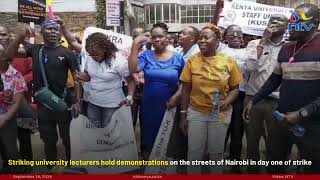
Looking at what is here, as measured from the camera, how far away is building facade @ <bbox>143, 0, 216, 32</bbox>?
4828 cm

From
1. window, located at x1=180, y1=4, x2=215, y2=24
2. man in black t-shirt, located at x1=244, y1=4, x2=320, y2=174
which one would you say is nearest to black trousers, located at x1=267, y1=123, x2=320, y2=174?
man in black t-shirt, located at x1=244, y1=4, x2=320, y2=174

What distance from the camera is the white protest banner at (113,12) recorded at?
8.52m

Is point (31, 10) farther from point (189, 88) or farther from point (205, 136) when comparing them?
point (205, 136)

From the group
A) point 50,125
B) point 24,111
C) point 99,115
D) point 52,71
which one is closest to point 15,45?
point 52,71

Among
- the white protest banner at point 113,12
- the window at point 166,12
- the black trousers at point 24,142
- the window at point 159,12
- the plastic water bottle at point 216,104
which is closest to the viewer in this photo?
the plastic water bottle at point 216,104

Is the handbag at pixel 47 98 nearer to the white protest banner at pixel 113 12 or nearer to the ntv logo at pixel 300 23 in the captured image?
the ntv logo at pixel 300 23

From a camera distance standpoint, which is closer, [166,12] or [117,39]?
[117,39]

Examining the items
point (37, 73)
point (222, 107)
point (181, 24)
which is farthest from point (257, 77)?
point (181, 24)

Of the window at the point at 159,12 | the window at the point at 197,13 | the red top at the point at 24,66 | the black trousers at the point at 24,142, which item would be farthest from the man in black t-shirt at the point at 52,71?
the window at the point at 197,13

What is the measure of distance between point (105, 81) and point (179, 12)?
46.7 m

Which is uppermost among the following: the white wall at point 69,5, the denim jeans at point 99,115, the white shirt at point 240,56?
the white wall at point 69,5

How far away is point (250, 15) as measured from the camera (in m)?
6.58

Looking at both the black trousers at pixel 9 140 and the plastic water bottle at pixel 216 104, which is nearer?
the plastic water bottle at pixel 216 104

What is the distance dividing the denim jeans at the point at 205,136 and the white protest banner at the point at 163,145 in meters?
0.35
